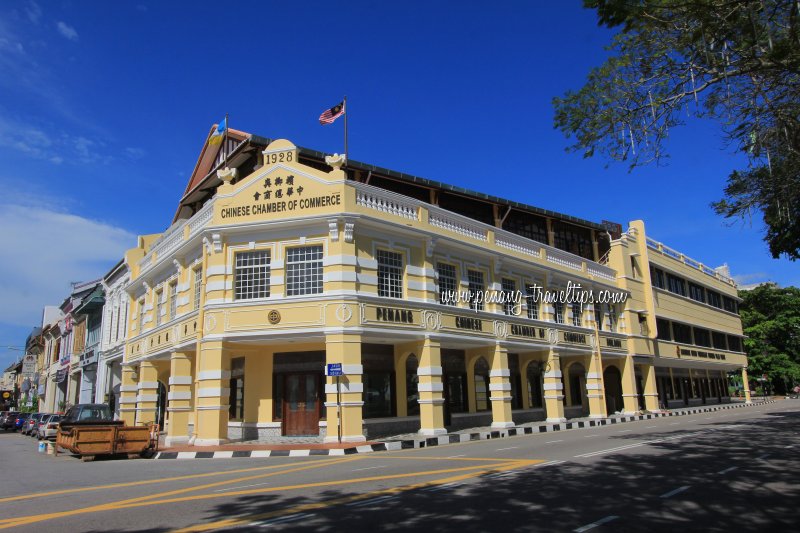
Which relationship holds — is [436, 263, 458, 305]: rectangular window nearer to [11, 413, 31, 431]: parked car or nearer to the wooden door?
Result: the wooden door

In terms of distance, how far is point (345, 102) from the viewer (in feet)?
75.0

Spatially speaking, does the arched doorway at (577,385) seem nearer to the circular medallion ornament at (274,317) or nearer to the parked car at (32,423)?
Result: the circular medallion ornament at (274,317)

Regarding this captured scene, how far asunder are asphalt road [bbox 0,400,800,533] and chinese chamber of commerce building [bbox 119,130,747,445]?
5646 mm

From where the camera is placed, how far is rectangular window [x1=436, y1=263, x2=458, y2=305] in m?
23.7

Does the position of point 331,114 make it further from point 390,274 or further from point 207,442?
point 207,442

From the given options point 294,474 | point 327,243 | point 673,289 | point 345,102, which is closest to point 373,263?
point 327,243

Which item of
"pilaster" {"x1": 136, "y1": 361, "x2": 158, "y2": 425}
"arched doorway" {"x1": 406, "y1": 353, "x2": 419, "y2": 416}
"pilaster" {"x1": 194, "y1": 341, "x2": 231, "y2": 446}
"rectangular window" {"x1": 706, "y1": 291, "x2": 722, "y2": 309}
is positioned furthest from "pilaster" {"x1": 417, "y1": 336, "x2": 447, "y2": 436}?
"rectangular window" {"x1": 706, "y1": 291, "x2": 722, "y2": 309}

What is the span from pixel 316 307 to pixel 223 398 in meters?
4.78

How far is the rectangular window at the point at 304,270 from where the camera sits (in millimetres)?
20594

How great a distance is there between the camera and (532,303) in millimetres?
28812

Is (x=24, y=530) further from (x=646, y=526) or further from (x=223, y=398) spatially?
(x=223, y=398)

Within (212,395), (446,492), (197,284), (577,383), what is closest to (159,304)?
(197,284)

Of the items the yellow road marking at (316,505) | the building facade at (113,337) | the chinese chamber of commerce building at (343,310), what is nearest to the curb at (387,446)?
the chinese chamber of commerce building at (343,310)

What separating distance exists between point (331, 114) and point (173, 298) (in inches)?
452
